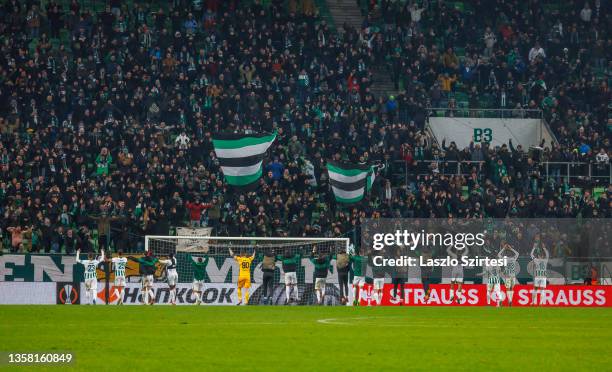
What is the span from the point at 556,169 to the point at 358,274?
482 inches

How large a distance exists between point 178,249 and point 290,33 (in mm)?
15089

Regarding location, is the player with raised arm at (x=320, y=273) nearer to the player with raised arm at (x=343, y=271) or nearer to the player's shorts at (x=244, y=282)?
the player with raised arm at (x=343, y=271)

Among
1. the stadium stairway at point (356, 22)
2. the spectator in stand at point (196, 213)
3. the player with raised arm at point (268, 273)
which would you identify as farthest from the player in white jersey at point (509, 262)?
the stadium stairway at point (356, 22)

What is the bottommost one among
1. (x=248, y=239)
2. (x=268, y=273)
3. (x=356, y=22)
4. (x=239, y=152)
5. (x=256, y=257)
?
(x=268, y=273)

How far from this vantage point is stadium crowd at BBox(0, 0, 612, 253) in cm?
4106

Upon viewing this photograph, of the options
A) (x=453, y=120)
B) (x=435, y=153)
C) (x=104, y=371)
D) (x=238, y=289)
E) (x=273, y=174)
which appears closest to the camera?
(x=104, y=371)

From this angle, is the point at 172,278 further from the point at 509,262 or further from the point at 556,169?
the point at 556,169

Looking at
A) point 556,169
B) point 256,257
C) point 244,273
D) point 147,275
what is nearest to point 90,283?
point 147,275

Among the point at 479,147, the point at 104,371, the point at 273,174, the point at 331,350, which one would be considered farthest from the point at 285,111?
the point at 104,371

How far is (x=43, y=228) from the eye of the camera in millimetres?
38844

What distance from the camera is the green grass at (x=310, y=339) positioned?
651 inches

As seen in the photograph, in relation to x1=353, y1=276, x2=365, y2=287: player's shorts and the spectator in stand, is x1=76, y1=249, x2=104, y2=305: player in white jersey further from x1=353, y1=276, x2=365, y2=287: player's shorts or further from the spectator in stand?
x1=353, y1=276, x2=365, y2=287: player's shorts

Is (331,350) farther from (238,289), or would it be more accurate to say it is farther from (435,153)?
(435,153)

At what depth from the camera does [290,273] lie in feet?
128
